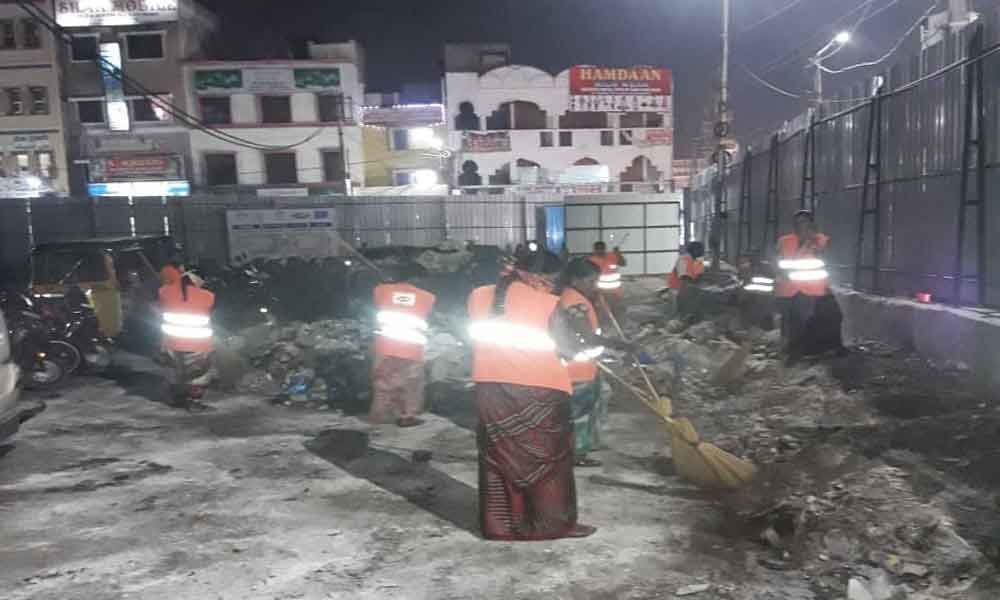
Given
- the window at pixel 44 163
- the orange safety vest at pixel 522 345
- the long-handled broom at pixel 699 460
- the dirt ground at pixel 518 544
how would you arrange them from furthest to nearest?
the window at pixel 44 163 < the long-handled broom at pixel 699 460 < the orange safety vest at pixel 522 345 < the dirt ground at pixel 518 544

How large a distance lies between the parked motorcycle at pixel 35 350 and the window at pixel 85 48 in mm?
32575

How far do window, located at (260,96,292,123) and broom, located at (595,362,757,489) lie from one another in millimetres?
35327

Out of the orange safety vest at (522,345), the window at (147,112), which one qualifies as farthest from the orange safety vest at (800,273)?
the window at (147,112)

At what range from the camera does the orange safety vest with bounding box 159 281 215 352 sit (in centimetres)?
764

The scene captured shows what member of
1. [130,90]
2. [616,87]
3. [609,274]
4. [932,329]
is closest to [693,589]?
[932,329]

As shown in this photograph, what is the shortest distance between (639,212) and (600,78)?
20.5m

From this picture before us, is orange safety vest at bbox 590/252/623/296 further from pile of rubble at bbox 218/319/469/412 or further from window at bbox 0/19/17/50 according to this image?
window at bbox 0/19/17/50

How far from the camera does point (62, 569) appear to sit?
4.02 m

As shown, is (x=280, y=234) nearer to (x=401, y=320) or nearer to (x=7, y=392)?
(x=401, y=320)

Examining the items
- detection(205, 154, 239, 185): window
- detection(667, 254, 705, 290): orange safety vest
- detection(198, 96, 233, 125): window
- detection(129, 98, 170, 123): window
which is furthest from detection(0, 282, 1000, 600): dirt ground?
detection(129, 98, 170, 123): window

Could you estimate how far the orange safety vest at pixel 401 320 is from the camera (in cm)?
705

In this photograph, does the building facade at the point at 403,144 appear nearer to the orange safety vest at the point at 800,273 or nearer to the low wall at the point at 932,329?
the low wall at the point at 932,329

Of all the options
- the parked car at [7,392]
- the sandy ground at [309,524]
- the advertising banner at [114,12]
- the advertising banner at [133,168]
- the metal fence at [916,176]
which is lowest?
the sandy ground at [309,524]

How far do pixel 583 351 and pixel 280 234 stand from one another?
1934 cm
